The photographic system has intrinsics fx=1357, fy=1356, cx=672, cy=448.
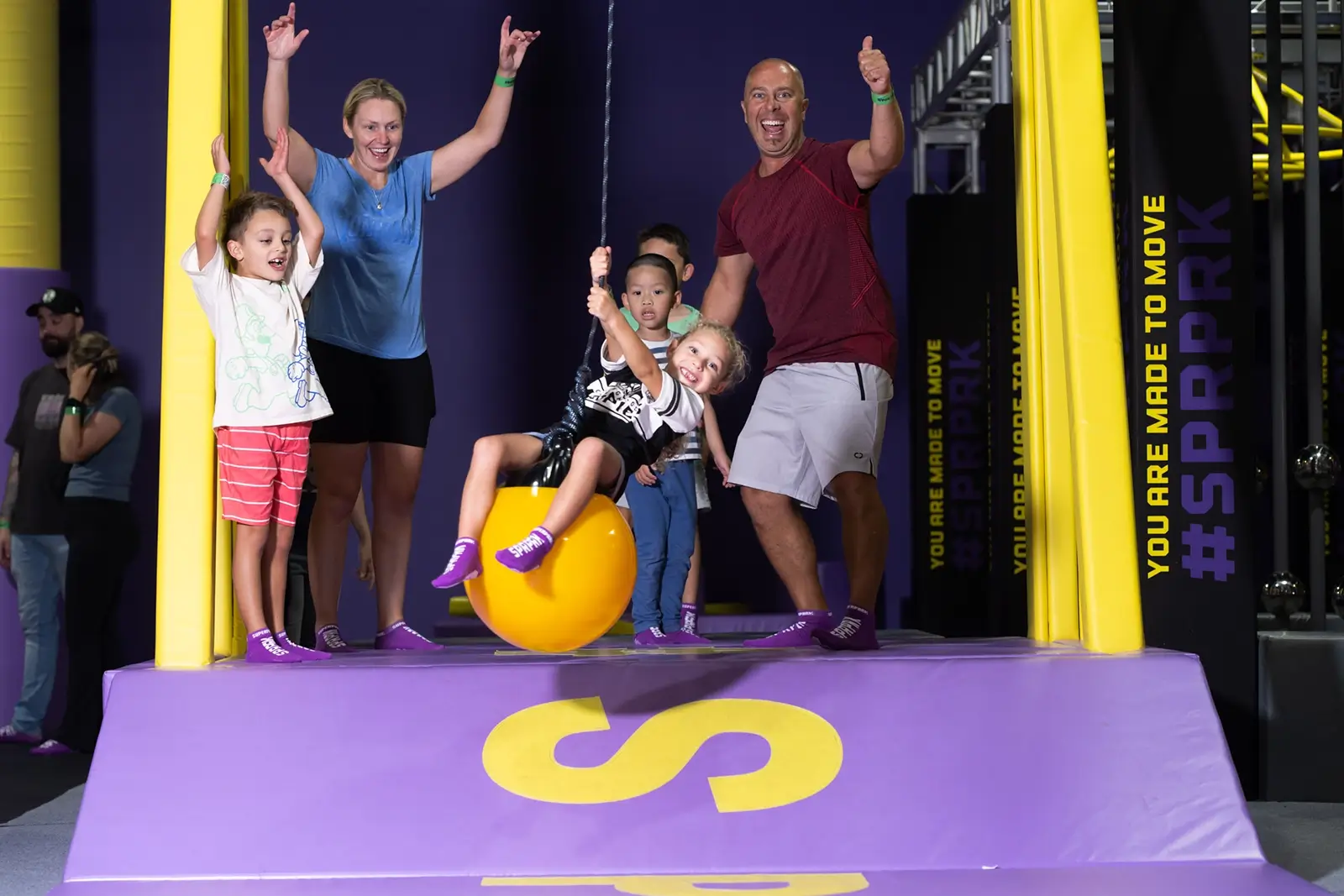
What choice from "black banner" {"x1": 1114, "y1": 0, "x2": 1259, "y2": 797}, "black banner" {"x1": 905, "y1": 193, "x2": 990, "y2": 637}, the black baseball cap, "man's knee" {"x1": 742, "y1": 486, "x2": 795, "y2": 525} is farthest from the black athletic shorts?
"black banner" {"x1": 905, "y1": 193, "x2": 990, "y2": 637}

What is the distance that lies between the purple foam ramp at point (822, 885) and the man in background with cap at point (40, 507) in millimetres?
3776

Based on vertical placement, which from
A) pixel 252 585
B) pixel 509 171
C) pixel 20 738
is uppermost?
pixel 509 171

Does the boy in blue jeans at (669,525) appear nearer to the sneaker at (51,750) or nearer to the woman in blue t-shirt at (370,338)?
the woman in blue t-shirt at (370,338)

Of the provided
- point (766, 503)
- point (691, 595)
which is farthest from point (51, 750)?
point (766, 503)

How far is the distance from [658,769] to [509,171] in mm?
5242

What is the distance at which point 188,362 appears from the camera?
324cm

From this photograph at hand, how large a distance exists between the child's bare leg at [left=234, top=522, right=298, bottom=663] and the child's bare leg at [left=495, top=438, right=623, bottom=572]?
3.04ft

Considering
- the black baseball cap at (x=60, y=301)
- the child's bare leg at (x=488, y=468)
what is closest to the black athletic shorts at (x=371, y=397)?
the child's bare leg at (x=488, y=468)

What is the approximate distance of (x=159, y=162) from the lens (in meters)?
7.52

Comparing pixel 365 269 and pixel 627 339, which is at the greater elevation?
pixel 365 269

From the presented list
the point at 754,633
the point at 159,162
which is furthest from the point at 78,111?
the point at 754,633

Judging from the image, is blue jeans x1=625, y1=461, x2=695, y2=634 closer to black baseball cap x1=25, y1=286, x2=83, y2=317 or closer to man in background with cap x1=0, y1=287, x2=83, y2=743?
man in background with cap x1=0, y1=287, x2=83, y2=743

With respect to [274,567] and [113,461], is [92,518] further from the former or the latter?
[274,567]

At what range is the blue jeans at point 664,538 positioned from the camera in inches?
188
